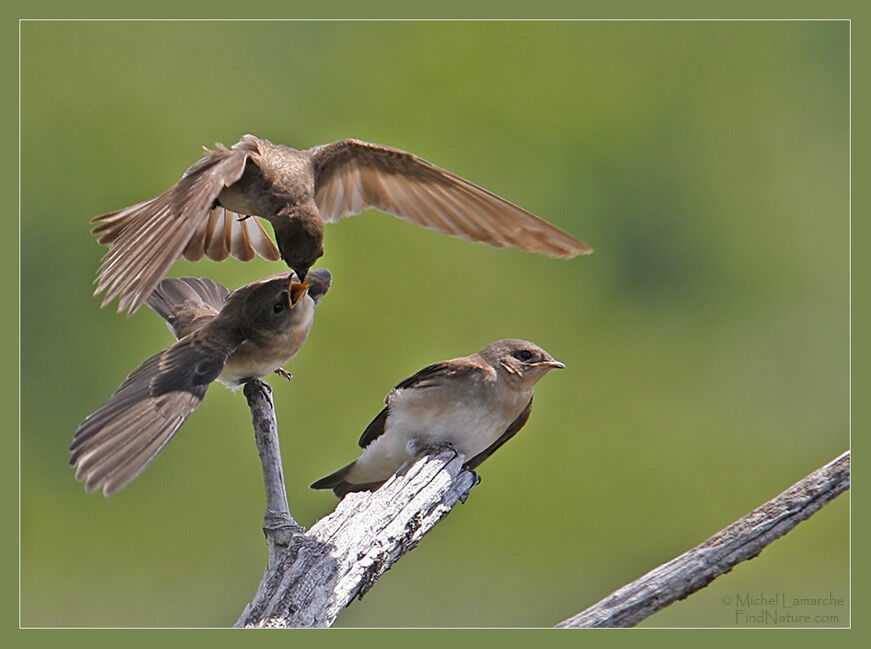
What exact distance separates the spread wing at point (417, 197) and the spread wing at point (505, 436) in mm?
832

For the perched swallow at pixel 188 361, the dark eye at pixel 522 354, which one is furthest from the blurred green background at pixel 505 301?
the dark eye at pixel 522 354

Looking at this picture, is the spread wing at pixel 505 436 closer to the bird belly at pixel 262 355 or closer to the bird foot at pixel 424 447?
the bird foot at pixel 424 447

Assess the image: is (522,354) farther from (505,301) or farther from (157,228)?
(505,301)

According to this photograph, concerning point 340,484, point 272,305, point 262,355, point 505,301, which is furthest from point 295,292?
point 505,301

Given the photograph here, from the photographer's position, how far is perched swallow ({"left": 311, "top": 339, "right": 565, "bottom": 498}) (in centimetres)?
564

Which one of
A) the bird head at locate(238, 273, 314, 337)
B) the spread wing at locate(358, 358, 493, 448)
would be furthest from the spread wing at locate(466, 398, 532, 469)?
the bird head at locate(238, 273, 314, 337)

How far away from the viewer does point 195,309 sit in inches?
238

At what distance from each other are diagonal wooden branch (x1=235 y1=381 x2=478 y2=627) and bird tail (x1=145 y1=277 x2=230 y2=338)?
2.44ft

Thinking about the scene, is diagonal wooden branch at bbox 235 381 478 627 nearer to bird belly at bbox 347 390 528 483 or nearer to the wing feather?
bird belly at bbox 347 390 528 483

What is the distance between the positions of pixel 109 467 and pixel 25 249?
7.69ft

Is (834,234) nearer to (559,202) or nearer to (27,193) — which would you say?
(559,202)

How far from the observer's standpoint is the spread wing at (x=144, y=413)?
4.41 m

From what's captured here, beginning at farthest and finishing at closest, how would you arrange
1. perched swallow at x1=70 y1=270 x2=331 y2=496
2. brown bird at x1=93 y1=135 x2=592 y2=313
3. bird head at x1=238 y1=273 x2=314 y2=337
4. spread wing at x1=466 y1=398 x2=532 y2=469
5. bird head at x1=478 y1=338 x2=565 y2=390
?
spread wing at x1=466 y1=398 x2=532 y2=469 < bird head at x1=478 y1=338 x2=565 y2=390 < bird head at x1=238 y1=273 x2=314 y2=337 < brown bird at x1=93 y1=135 x2=592 y2=313 < perched swallow at x1=70 y1=270 x2=331 y2=496

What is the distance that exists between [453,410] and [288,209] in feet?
4.03
